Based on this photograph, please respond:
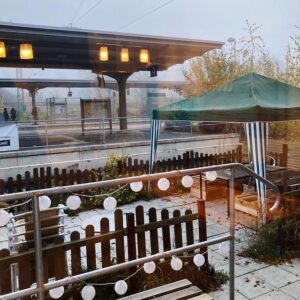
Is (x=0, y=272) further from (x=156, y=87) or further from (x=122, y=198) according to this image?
(x=156, y=87)

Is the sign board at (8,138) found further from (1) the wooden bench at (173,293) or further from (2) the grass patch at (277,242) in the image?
(1) the wooden bench at (173,293)

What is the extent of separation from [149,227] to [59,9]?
46.0ft

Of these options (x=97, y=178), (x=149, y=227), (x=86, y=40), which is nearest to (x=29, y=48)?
(x=86, y=40)

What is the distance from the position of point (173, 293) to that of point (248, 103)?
354 centimetres

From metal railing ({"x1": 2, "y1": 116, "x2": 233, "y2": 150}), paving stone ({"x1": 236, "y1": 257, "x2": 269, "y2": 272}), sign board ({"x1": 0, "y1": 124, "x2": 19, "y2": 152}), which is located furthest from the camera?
metal railing ({"x1": 2, "y1": 116, "x2": 233, "y2": 150})

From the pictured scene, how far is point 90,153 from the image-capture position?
866 centimetres

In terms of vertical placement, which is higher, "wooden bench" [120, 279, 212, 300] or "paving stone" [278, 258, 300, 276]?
"wooden bench" [120, 279, 212, 300]

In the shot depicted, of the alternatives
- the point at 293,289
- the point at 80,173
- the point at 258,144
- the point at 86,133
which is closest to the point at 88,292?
the point at 293,289

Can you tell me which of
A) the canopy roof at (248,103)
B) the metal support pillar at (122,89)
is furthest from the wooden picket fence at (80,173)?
the metal support pillar at (122,89)

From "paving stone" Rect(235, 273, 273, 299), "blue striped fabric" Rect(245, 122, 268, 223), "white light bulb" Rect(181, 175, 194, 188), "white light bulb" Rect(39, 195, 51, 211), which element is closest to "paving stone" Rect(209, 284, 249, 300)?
"paving stone" Rect(235, 273, 273, 299)

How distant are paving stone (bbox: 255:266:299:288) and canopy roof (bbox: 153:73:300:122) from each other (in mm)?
2344

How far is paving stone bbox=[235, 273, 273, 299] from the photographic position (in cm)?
318

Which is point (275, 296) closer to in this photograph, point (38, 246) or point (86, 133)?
point (38, 246)

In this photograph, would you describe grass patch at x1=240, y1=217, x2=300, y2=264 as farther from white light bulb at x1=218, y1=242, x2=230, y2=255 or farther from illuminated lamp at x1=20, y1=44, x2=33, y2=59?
illuminated lamp at x1=20, y1=44, x2=33, y2=59
